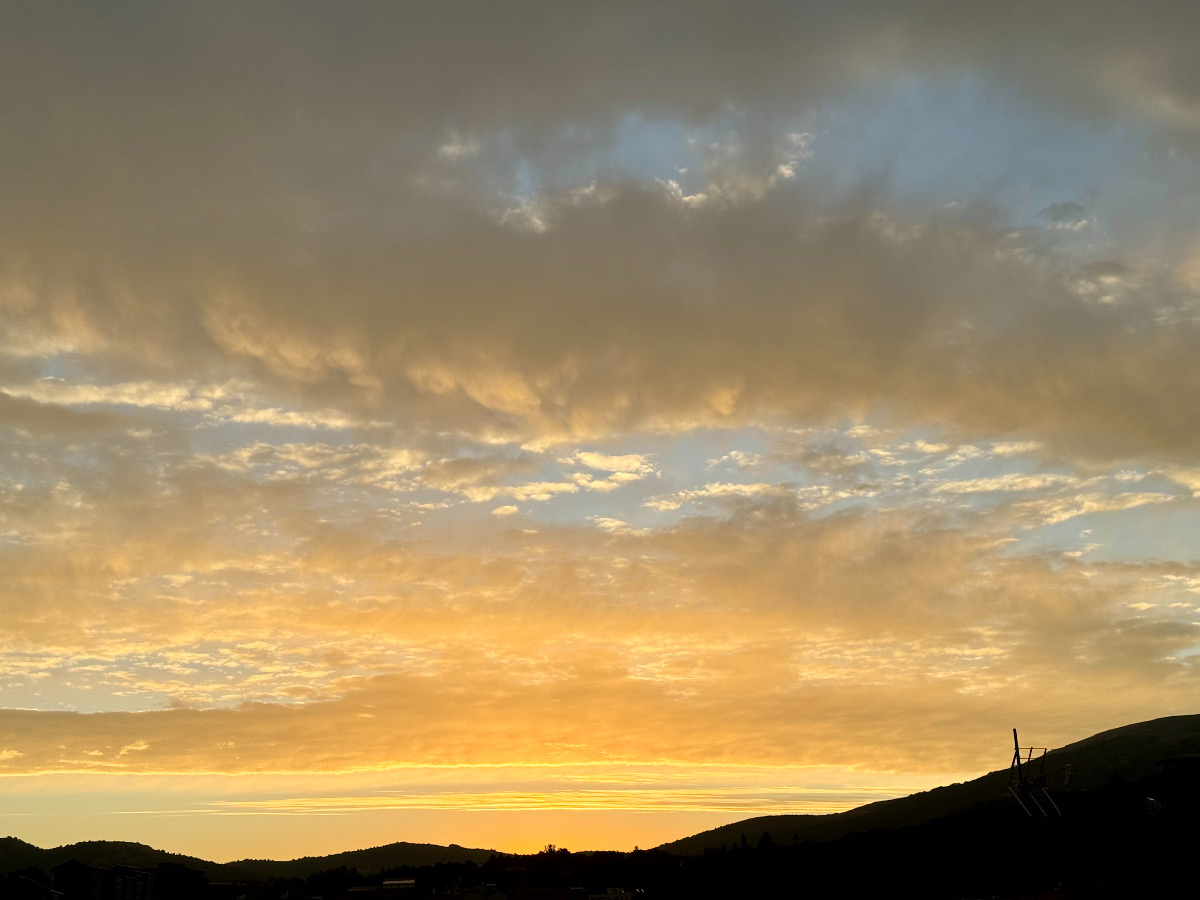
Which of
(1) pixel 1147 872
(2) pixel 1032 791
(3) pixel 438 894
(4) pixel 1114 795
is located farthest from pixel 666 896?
(2) pixel 1032 791

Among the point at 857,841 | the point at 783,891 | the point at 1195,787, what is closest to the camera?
the point at 1195,787

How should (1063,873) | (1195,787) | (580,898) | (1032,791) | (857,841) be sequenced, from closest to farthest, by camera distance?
(1032,791) < (1195,787) < (1063,873) < (580,898) < (857,841)

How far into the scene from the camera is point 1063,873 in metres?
115

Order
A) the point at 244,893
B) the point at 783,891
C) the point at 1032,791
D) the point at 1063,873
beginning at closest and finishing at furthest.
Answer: the point at 1032,791 < the point at 1063,873 < the point at 783,891 < the point at 244,893

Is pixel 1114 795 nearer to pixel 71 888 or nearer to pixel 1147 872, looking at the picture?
pixel 1147 872

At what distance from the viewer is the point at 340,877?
186375 millimetres

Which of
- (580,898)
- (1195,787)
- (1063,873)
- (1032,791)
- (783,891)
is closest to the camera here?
(1032,791)

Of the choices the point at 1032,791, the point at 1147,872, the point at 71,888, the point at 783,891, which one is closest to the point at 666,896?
the point at 783,891

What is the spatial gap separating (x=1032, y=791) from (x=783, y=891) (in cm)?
9653

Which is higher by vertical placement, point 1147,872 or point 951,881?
point 1147,872

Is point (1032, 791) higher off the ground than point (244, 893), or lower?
higher

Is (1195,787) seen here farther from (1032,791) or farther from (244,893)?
(244,893)

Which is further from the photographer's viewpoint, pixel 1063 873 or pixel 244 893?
pixel 244 893

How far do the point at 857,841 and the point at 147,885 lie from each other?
106146 millimetres
